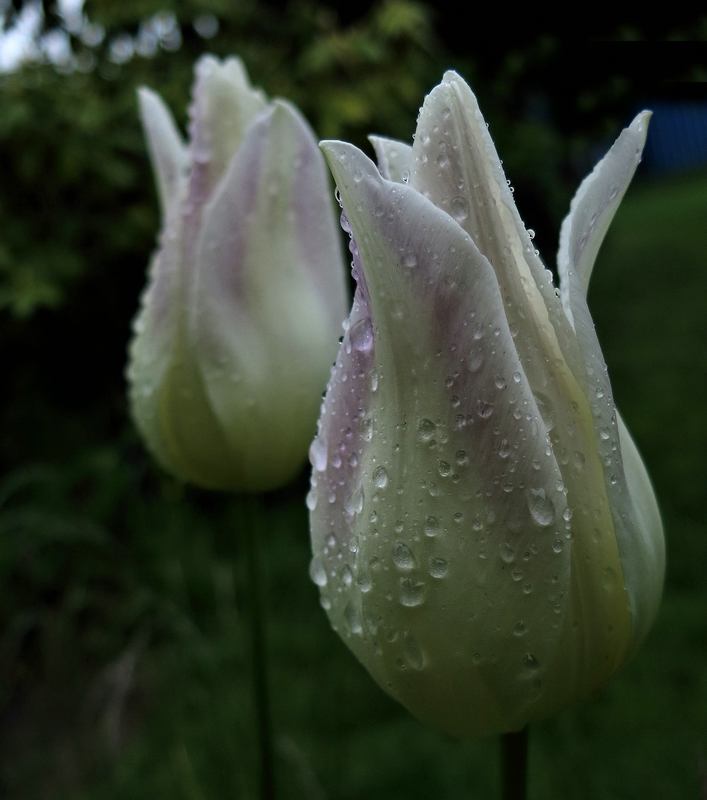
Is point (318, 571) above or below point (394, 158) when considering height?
below

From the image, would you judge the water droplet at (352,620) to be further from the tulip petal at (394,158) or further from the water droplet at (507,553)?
the tulip petal at (394,158)

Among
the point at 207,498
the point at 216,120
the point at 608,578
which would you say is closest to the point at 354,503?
the point at 608,578

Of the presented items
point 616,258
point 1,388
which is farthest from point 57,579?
point 616,258

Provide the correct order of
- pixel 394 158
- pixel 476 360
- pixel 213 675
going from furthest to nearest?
1. pixel 213 675
2. pixel 394 158
3. pixel 476 360

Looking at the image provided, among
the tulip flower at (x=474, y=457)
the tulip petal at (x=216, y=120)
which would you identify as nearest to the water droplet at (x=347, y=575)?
the tulip flower at (x=474, y=457)

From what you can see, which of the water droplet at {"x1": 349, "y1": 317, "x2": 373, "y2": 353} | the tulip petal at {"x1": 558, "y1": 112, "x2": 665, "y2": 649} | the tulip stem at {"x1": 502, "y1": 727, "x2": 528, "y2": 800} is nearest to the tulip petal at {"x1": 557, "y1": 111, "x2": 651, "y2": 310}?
the tulip petal at {"x1": 558, "y1": 112, "x2": 665, "y2": 649}

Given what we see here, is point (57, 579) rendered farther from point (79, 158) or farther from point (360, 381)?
point (360, 381)

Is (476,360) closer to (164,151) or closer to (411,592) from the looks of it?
(411,592)

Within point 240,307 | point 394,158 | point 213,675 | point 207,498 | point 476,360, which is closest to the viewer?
point 476,360
